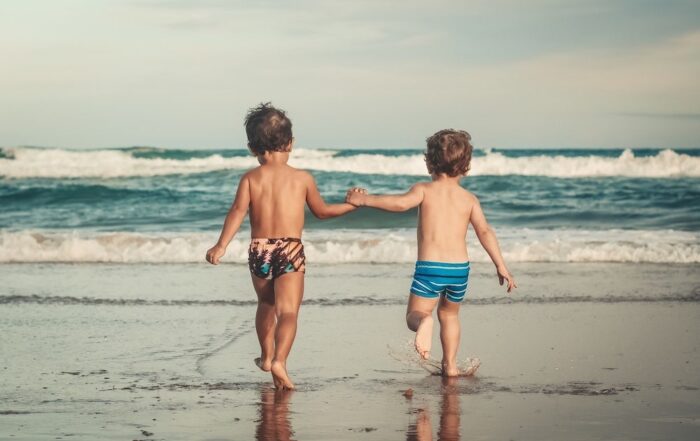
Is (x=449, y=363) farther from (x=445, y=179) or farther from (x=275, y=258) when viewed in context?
(x=275, y=258)

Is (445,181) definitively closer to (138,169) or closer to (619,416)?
(619,416)

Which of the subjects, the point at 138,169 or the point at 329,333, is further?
the point at 138,169

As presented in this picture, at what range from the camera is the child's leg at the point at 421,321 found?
186 inches

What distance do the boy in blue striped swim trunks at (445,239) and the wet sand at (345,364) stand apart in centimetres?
35

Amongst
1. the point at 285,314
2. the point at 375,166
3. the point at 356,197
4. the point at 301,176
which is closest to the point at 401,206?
the point at 356,197

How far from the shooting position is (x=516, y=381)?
5.02 metres

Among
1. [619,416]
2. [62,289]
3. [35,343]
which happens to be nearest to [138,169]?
[62,289]

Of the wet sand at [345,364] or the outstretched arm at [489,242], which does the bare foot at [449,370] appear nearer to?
the wet sand at [345,364]

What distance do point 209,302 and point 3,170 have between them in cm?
2797

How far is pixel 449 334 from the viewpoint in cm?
522

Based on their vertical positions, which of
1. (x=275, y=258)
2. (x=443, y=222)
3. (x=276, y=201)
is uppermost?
(x=276, y=201)

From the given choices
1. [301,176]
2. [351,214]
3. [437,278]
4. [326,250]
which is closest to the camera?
[301,176]

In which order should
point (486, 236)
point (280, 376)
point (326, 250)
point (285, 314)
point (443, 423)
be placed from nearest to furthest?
point (443, 423), point (280, 376), point (285, 314), point (486, 236), point (326, 250)

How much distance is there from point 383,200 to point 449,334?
2.74 ft
